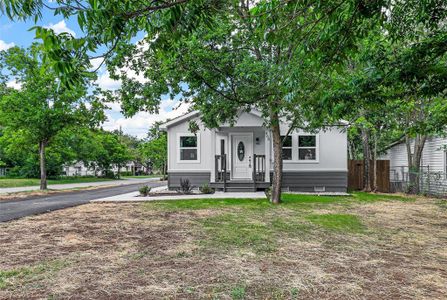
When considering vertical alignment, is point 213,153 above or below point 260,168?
above

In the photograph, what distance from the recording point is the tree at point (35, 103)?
52.2 ft

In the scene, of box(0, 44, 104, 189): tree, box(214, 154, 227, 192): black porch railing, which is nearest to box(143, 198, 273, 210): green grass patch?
box(214, 154, 227, 192): black porch railing

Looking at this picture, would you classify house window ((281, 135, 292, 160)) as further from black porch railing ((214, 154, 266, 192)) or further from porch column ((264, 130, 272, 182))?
black porch railing ((214, 154, 266, 192))

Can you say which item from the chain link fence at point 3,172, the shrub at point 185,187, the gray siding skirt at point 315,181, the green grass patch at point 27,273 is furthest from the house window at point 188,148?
the chain link fence at point 3,172

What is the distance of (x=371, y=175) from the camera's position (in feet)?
52.4

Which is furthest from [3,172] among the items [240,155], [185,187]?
[240,155]

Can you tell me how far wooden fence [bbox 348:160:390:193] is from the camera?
1595 centimetres

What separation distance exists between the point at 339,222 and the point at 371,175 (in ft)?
32.3

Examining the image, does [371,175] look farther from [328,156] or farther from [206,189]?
[206,189]

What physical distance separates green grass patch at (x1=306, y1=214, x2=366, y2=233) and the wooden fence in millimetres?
8716

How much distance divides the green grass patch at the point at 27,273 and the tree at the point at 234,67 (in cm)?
309

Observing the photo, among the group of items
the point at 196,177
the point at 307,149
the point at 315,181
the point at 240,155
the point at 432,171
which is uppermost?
the point at 307,149

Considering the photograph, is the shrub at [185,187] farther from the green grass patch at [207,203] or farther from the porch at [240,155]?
the green grass patch at [207,203]

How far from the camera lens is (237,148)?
48.3ft
